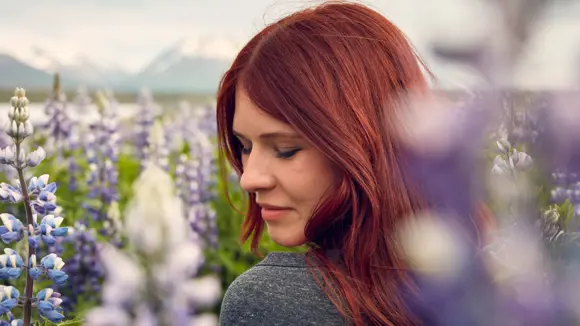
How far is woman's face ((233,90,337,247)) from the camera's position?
6.02 feet

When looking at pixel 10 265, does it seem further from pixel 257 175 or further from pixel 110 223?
pixel 110 223

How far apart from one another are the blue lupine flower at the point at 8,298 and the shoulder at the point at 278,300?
0.51 metres

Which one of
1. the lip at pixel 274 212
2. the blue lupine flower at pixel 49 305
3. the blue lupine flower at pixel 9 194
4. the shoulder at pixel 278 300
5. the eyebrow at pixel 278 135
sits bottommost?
the blue lupine flower at pixel 49 305

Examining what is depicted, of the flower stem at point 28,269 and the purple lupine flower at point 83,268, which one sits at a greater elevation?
the flower stem at point 28,269

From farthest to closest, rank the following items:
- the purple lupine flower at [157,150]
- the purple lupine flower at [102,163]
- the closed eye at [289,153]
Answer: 1. the purple lupine flower at [157,150]
2. the purple lupine flower at [102,163]
3. the closed eye at [289,153]

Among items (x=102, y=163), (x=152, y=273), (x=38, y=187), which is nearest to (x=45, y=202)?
(x=38, y=187)

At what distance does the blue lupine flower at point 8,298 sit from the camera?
1.75 m

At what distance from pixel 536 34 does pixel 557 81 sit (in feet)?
0.13

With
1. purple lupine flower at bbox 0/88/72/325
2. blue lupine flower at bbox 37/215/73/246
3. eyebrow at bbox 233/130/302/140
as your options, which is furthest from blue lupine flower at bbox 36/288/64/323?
eyebrow at bbox 233/130/302/140

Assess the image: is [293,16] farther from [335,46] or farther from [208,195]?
[208,195]

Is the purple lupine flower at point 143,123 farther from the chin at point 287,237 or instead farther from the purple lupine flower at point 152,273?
the purple lupine flower at point 152,273

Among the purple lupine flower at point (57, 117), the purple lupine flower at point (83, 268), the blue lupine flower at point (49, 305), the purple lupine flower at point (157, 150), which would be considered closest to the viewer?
the blue lupine flower at point (49, 305)

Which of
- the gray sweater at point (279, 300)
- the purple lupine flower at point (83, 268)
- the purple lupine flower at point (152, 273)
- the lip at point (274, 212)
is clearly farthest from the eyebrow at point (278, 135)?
the purple lupine flower at point (83, 268)

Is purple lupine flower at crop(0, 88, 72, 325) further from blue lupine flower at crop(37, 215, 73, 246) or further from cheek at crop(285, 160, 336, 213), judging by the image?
cheek at crop(285, 160, 336, 213)
